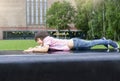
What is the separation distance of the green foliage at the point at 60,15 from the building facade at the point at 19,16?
14912 millimetres

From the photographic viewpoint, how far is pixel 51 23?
75.8 m

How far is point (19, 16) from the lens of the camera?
91.1 meters

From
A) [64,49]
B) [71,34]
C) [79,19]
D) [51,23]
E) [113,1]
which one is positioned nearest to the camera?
[64,49]

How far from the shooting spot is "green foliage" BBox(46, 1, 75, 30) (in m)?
73.4

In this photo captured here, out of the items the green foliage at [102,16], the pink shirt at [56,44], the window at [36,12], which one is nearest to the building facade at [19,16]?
the window at [36,12]

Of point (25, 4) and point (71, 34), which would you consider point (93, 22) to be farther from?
point (25, 4)

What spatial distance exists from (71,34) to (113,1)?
40332mm

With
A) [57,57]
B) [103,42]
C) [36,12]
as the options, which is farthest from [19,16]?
[57,57]

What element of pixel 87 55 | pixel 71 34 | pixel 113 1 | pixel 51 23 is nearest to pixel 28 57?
pixel 87 55

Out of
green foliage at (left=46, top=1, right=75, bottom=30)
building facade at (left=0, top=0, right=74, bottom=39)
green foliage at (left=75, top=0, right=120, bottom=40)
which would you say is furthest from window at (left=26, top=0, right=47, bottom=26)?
green foliage at (left=75, top=0, right=120, bottom=40)

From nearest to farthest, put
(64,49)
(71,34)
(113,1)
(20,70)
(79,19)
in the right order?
1. (20,70)
2. (64,49)
3. (113,1)
4. (79,19)
5. (71,34)

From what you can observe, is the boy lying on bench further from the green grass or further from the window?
the window

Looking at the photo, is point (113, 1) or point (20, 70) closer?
point (20, 70)

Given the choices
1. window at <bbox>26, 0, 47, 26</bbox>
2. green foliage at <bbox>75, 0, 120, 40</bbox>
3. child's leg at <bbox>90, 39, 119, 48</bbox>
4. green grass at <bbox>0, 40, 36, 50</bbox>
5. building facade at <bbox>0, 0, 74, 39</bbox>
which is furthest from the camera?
window at <bbox>26, 0, 47, 26</bbox>
